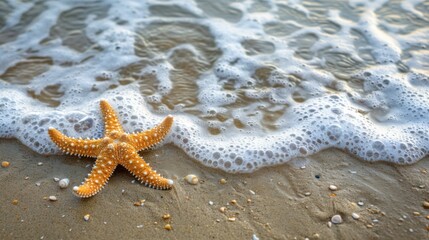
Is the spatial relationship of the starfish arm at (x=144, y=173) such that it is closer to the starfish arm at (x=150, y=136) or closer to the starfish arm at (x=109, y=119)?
the starfish arm at (x=150, y=136)

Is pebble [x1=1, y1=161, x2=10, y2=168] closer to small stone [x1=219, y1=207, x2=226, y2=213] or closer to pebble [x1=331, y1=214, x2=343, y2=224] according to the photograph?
small stone [x1=219, y1=207, x2=226, y2=213]

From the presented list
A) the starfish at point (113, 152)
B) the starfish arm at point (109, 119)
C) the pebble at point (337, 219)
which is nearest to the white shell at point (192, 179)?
the starfish at point (113, 152)

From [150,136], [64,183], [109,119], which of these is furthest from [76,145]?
[150,136]

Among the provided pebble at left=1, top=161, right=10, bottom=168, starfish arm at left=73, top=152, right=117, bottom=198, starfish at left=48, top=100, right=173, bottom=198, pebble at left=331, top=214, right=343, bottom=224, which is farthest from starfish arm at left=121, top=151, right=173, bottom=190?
pebble at left=331, top=214, right=343, bottom=224

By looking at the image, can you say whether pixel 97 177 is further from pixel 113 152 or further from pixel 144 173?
pixel 144 173

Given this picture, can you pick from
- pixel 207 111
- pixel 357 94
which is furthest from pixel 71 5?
pixel 357 94

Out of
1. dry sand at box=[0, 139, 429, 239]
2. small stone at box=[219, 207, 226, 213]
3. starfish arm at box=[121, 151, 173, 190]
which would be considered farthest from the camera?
starfish arm at box=[121, 151, 173, 190]
